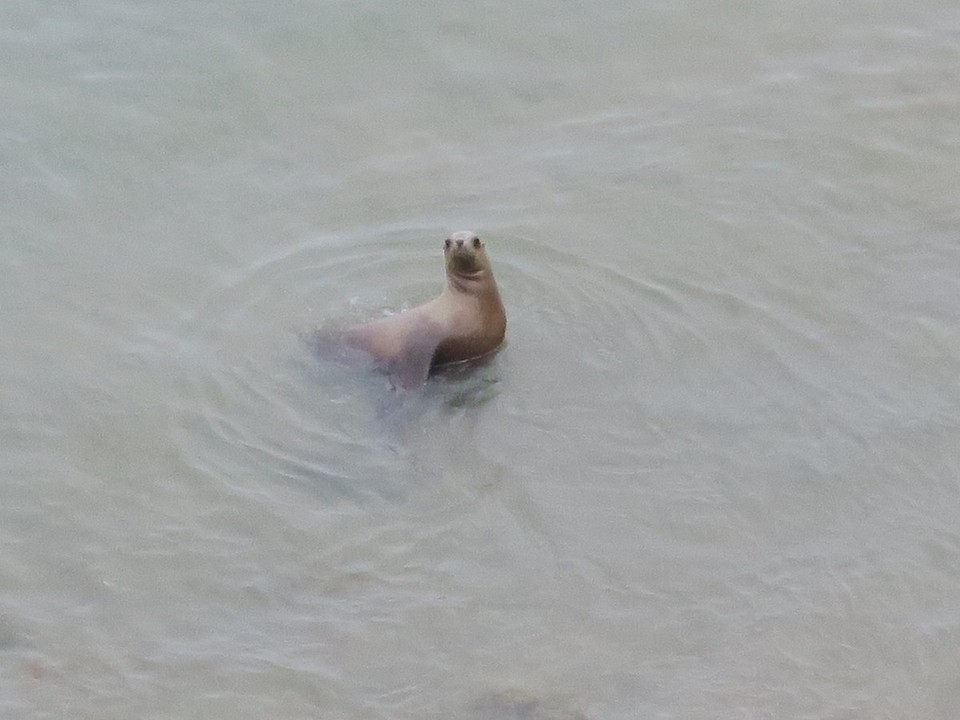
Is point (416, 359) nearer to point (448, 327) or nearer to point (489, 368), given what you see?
point (448, 327)

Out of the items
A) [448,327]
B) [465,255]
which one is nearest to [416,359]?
[448,327]

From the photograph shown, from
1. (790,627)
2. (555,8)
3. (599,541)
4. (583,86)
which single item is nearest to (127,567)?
(599,541)

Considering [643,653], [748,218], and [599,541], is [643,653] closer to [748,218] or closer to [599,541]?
[599,541]

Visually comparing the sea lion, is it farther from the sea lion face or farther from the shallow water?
the shallow water

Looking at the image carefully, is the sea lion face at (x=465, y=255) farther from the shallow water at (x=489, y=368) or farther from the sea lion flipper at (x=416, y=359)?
the shallow water at (x=489, y=368)

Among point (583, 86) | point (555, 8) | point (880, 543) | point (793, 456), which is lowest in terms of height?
point (880, 543)

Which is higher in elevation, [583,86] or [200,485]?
[583,86]
